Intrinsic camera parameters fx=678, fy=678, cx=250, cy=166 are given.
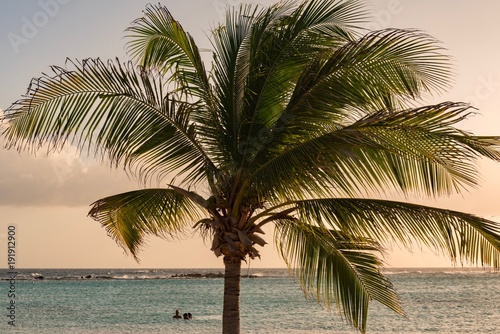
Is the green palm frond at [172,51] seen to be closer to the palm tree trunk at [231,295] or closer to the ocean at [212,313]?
the palm tree trunk at [231,295]

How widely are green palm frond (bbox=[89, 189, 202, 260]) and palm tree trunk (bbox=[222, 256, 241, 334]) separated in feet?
4.08

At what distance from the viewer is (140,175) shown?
8258 millimetres

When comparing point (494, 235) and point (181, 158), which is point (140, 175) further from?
point (494, 235)

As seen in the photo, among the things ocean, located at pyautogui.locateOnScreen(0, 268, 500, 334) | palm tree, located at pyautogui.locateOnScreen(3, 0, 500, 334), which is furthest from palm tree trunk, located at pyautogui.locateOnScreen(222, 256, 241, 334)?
ocean, located at pyautogui.locateOnScreen(0, 268, 500, 334)

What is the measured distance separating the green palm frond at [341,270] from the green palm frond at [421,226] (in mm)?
502

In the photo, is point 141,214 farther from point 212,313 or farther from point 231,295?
point 212,313

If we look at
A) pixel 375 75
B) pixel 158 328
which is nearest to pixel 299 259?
pixel 375 75

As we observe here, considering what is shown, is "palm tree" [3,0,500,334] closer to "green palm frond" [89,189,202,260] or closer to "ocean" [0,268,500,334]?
"green palm frond" [89,189,202,260]

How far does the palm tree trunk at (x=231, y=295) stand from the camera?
8.09m

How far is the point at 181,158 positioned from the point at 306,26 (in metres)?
2.21

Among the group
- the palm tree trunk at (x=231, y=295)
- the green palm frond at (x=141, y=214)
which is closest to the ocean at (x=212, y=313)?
the green palm frond at (x=141, y=214)

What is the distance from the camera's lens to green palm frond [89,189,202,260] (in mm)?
8867

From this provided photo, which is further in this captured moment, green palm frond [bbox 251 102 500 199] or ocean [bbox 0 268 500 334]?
ocean [bbox 0 268 500 334]

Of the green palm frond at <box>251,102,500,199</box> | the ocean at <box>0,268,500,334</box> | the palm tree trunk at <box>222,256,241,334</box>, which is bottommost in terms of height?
the ocean at <box>0,268,500,334</box>
